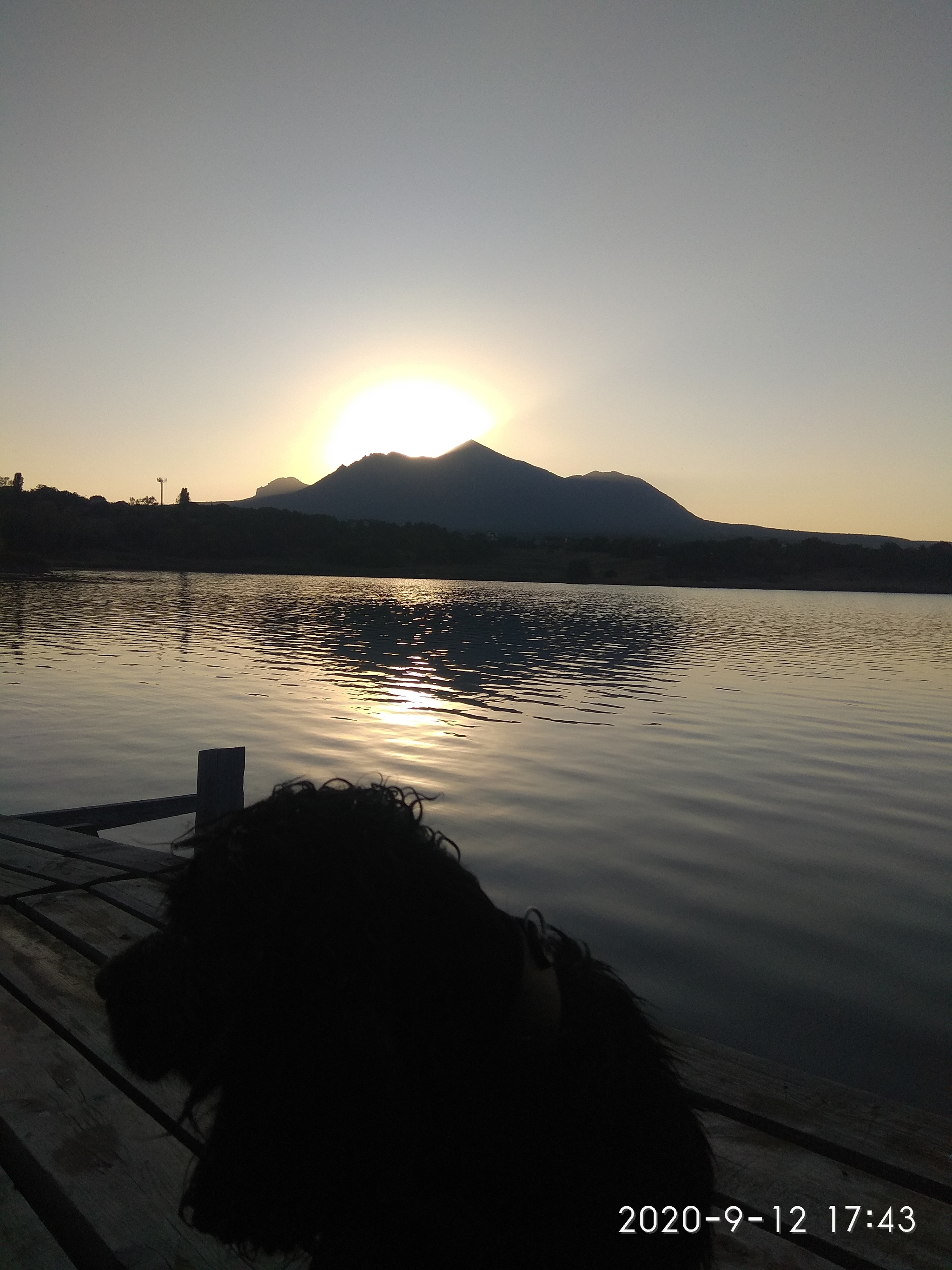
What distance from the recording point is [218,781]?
20.9 ft

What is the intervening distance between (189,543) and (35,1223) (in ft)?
352

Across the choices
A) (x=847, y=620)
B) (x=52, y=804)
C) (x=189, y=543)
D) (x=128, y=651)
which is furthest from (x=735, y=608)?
(x=189, y=543)

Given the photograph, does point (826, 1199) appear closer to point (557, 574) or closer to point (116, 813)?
point (116, 813)

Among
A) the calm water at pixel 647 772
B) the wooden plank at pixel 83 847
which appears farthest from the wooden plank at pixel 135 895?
the calm water at pixel 647 772

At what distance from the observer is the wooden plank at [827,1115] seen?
2.51 meters

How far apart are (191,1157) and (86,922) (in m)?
2.02

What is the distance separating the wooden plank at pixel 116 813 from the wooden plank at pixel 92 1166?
414 centimetres

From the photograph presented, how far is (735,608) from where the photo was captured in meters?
59.0

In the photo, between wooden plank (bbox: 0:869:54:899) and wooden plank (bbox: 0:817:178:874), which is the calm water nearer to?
wooden plank (bbox: 0:817:178:874)

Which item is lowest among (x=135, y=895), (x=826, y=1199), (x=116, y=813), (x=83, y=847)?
(x=116, y=813)

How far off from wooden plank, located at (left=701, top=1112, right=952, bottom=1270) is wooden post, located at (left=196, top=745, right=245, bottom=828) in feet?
15.2

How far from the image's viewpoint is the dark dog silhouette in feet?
4.85

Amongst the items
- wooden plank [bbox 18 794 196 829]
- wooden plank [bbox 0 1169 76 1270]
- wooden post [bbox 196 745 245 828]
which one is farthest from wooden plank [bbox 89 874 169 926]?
wooden plank [bbox 18 794 196 829]
